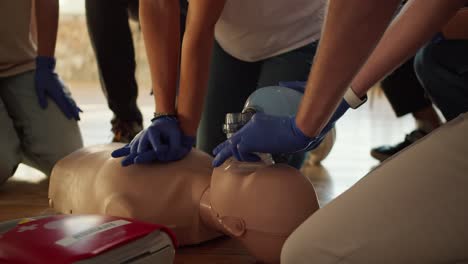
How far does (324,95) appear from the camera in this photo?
85cm

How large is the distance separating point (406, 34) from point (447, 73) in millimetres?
439

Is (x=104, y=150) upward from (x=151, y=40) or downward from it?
downward

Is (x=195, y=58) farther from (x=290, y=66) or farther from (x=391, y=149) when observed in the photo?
(x=391, y=149)

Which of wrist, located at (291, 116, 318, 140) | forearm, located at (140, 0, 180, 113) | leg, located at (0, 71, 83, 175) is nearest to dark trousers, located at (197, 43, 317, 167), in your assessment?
forearm, located at (140, 0, 180, 113)

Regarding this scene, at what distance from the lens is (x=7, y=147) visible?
1635 millimetres

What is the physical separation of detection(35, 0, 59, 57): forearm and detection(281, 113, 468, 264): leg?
43.3 inches

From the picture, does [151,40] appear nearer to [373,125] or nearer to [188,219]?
[188,219]

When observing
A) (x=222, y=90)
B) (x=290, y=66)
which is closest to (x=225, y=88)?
(x=222, y=90)

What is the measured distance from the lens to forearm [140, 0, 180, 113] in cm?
119

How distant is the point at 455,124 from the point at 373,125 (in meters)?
2.02

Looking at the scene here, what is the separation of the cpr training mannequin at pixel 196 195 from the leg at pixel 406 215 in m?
0.10

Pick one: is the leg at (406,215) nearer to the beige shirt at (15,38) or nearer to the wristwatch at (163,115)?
the wristwatch at (163,115)

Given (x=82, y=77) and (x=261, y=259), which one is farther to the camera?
(x=82, y=77)

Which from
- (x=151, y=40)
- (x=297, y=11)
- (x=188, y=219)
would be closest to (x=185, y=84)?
(x=151, y=40)
